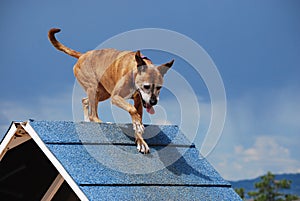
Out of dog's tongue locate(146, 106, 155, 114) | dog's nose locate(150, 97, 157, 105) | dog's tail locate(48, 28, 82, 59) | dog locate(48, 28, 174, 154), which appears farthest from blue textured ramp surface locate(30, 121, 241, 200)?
dog's tail locate(48, 28, 82, 59)

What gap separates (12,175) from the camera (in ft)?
16.2

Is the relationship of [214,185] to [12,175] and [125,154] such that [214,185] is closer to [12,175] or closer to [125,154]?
[125,154]

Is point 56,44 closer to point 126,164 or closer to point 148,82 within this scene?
point 148,82

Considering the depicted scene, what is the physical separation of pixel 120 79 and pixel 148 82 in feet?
1.16

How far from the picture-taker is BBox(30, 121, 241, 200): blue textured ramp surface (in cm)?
400

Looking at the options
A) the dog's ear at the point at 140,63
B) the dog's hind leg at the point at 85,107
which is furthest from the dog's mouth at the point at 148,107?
the dog's hind leg at the point at 85,107

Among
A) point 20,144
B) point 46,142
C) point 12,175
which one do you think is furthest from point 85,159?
point 12,175

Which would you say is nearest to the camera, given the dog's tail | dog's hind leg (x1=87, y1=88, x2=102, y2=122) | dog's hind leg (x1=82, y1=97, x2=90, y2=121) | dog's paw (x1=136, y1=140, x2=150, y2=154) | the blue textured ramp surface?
the blue textured ramp surface

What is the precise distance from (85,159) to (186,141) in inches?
47.6

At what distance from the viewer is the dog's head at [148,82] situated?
4461 millimetres

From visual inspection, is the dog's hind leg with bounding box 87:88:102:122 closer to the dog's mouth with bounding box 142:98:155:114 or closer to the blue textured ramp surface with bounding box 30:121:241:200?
the blue textured ramp surface with bounding box 30:121:241:200

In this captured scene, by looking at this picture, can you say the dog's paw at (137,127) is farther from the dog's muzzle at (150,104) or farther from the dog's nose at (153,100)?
the dog's nose at (153,100)

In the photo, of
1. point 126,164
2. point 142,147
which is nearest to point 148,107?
point 142,147

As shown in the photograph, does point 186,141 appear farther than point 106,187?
Yes
